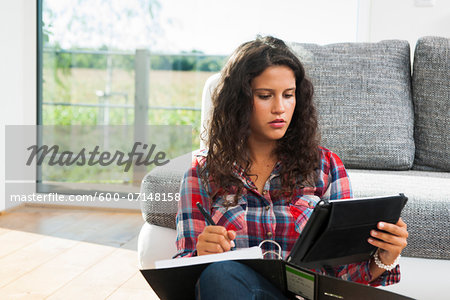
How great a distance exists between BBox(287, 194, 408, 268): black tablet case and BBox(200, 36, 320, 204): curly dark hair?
0.81 ft

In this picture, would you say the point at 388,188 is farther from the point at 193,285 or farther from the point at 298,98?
the point at 193,285

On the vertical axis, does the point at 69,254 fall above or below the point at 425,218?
below

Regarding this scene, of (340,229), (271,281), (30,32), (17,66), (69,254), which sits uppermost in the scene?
(30,32)

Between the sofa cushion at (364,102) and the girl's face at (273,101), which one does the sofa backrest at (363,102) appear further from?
the girl's face at (273,101)

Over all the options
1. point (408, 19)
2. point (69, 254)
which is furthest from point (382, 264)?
point (408, 19)

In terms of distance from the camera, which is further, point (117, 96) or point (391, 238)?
point (117, 96)

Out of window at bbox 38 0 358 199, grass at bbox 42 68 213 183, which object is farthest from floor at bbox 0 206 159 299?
window at bbox 38 0 358 199

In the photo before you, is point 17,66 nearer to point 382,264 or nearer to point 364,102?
point 364,102

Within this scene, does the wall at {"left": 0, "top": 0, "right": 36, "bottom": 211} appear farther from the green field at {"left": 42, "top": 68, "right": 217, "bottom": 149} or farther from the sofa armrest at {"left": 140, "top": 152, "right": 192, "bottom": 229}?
the sofa armrest at {"left": 140, "top": 152, "right": 192, "bottom": 229}

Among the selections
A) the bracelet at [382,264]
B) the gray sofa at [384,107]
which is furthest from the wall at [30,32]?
the bracelet at [382,264]

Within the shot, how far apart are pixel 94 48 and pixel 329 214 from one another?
282 cm

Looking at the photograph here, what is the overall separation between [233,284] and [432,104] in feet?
4.69

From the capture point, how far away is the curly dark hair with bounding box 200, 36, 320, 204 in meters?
1.36

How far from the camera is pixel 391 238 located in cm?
112
